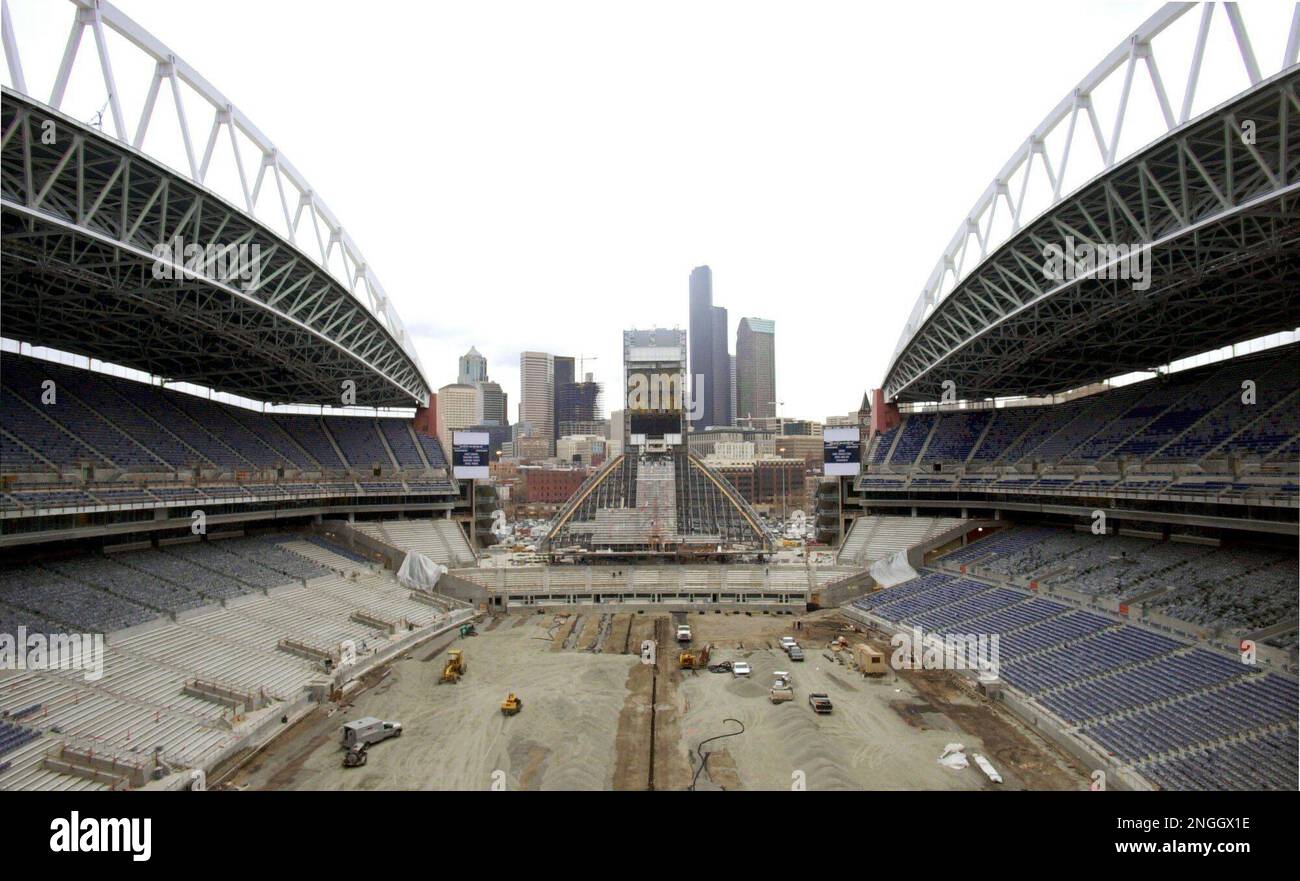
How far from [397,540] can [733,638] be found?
24.6 metres

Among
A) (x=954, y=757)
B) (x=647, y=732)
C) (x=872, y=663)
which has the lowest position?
(x=647, y=732)

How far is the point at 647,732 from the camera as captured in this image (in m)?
22.0

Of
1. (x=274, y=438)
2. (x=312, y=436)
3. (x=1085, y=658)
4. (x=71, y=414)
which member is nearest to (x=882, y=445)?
(x=1085, y=658)

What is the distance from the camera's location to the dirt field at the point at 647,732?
18.7m

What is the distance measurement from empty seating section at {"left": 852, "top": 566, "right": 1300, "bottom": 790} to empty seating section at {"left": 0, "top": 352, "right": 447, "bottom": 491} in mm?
41643

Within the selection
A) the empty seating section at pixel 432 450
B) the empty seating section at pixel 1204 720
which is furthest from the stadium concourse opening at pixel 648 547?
the empty seating section at pixel 432 450

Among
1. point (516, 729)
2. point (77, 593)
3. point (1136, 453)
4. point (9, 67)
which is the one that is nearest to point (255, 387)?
point (77, 593)

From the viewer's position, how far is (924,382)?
45.9 meters

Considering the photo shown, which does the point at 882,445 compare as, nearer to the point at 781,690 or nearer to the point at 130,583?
the point at 781,690

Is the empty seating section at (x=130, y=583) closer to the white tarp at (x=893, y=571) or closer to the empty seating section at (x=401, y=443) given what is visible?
the empty seating section at (x=401, y=443)

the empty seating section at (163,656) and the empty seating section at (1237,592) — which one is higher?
the empty seating section at (1237,592)

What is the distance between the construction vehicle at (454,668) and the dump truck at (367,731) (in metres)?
4.97

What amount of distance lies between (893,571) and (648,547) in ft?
56.5
